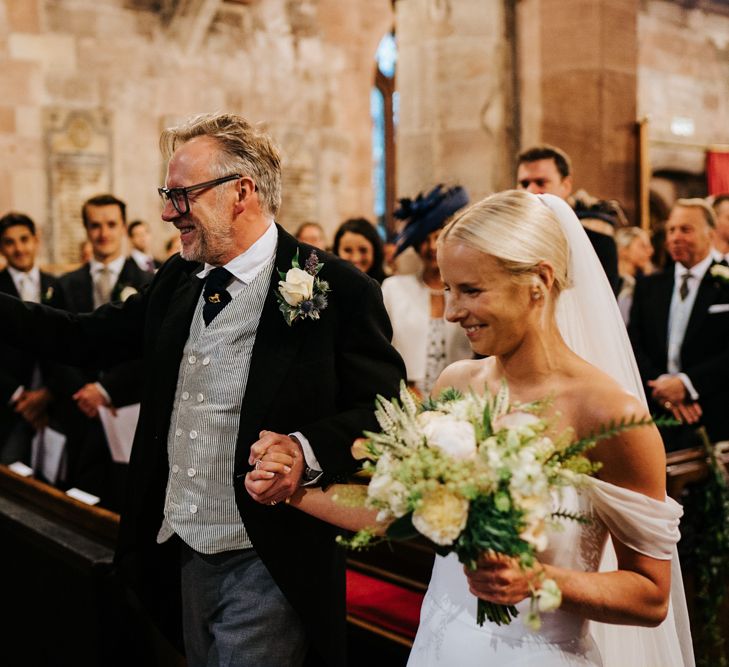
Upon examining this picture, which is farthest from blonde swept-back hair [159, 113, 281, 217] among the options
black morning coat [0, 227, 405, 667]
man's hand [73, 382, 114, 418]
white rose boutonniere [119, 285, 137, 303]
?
white rose boutonniere [119, 285, 137, 303]

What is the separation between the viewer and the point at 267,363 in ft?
7.27

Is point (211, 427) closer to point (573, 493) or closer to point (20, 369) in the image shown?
point (573, 493)

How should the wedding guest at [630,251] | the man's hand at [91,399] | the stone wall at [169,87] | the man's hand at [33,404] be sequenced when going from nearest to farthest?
the man's hand at [91,399] → the man's hand at [33,404] → the wedding guest at [630,251] → the stone wall at [169,87]

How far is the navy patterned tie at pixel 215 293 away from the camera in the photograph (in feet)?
7.60

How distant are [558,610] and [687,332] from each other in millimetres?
3446

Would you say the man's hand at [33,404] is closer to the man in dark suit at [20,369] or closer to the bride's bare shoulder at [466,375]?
the man in dark suit at [20,369]

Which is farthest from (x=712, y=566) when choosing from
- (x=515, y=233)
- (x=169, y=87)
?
(x=169, y=87)

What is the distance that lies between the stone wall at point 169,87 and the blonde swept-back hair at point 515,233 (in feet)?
33.2

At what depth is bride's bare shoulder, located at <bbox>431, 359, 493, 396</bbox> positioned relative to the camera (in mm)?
1947

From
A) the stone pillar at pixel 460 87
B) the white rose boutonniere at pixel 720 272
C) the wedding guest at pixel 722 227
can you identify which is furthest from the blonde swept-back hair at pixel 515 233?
the wedding guest at pixel 722 227

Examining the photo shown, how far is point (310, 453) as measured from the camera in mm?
2059

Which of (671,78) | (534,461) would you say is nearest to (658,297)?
(534,461)

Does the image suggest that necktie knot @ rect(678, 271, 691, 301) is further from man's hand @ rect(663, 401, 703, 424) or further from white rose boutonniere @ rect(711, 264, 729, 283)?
man's hand @ rect(663, 401, 703, 424)

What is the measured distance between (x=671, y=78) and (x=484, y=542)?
14681mm
